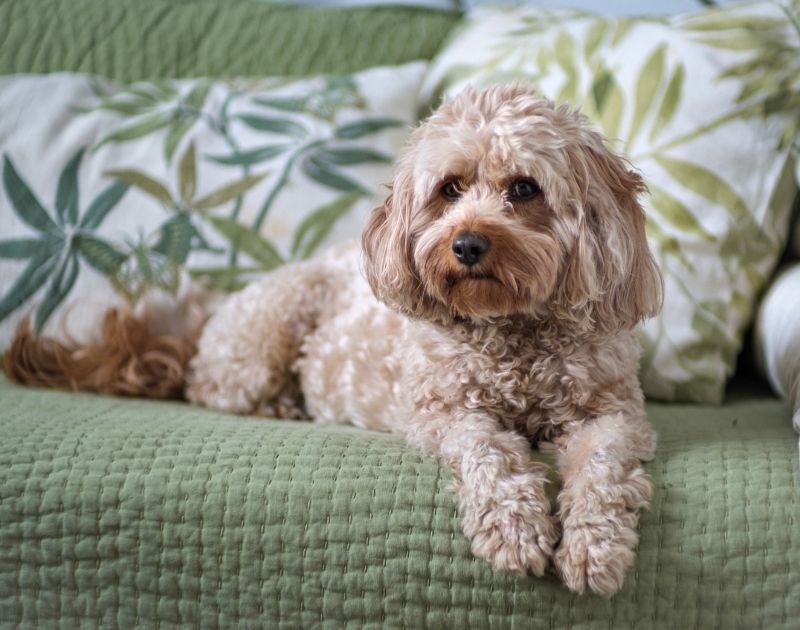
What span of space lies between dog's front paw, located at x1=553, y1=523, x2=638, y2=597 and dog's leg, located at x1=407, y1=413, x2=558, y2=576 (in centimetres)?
3

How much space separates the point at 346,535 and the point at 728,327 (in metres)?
0.86

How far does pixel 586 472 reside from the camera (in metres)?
1.08

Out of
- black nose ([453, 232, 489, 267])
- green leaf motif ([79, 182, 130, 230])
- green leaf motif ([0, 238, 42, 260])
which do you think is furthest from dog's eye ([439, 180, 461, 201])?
green leaf motif ([0, 238, 42, 260])

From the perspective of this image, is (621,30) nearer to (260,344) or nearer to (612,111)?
(612,111)

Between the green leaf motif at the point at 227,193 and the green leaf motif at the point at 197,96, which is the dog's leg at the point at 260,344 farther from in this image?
the green leaf motif at the point at 197,96

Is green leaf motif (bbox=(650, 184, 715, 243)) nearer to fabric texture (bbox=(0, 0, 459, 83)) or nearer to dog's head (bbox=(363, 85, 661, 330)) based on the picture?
dog's head (bbox=(363, 85, 661, 330))

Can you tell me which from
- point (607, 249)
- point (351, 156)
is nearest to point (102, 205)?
point (351, 156)

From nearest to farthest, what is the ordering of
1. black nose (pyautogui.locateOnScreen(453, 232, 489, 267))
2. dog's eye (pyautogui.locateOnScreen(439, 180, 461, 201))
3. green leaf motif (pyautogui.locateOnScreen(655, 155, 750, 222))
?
black nose (pyautogui.locateOnScreen(453, 232, 489, 267)) → dog's eye (pyautogui.locateOnScreen(439, 180, 461, 201)) → green leaf motif (pyautogui.locateOnScreen(655, 155, 750, 222))

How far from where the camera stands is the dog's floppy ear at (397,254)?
1.22 meters

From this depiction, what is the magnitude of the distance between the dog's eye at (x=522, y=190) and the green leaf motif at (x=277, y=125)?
0.76m

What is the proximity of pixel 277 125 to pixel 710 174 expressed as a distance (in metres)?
0.89

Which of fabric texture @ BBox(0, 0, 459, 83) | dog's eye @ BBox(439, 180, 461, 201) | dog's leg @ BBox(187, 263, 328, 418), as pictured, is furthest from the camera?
fabric texture @ BBox(0, 0, 459, 83)

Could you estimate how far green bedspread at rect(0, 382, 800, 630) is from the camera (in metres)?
1.04

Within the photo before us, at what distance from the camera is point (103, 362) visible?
1.68 m
